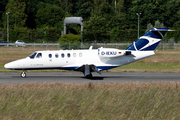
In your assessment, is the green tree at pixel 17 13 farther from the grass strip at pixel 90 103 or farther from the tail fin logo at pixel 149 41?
the grass strip at pixel 90 103

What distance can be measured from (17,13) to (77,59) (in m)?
61.4

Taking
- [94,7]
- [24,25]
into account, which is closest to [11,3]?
[24,25]

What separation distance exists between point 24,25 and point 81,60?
6328 cm

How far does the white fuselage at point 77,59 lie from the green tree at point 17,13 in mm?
60421

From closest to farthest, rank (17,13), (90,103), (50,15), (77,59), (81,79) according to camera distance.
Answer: (90,103), (81,79), (77,59), (17,13), (50,15)

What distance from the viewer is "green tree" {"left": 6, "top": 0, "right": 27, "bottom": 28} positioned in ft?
269

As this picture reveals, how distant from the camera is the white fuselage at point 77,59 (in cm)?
2336

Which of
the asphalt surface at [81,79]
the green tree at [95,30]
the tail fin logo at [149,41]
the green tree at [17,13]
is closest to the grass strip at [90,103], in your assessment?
the asphalt surface at [81,79]

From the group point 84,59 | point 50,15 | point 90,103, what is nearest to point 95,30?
point 84,59

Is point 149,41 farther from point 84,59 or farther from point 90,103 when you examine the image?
point 90,103

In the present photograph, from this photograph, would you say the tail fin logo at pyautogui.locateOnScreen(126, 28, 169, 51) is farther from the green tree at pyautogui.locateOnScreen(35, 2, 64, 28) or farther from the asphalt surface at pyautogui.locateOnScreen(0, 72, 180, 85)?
the green tree at pyautogui.locateOnScreen(35, 2, 64, 28)

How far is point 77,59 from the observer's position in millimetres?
23438

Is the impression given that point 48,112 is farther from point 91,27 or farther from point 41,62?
point 91,27

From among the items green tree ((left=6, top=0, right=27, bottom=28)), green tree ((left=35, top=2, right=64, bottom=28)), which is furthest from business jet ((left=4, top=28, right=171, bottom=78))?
green tree ((left=35, top=2, right=64, bottom=28))
